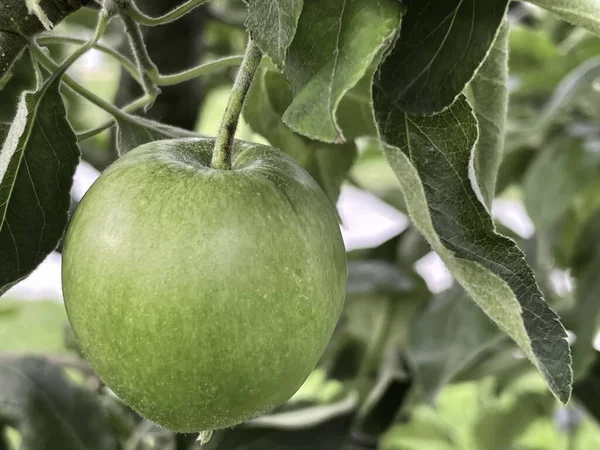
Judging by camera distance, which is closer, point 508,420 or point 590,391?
point 590,391

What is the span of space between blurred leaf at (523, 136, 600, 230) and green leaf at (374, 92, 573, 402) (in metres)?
0.55

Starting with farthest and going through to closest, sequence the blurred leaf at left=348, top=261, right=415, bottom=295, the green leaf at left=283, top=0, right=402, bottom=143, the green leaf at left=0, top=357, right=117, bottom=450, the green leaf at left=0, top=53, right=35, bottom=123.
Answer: the blurred leaf at left=348, top=261, right=415, bottom=295
the green leaf at left=0, top=357, right=117, bottom=450
the green leaf at left=0, top=53, right=35, bottom=123
the green leaf at left=283, top=0, right=402, bottom=143

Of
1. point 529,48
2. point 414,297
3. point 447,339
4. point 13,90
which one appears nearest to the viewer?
point 13,90

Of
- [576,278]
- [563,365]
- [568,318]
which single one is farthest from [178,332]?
[576,278]

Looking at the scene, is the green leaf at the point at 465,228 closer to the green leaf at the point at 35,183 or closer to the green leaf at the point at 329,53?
the green leaf at the point at 329,53

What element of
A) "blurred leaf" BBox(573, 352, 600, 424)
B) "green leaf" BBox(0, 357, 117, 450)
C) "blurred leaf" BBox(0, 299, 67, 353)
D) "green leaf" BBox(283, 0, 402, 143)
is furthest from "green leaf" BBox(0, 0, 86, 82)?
"blurred leaf" BBox(0, 299, 67, 353)

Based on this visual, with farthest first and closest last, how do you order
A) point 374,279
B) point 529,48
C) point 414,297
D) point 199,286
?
point 529,48
point 414,297
point 374,279
point 199,286

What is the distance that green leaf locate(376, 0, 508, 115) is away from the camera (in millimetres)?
314

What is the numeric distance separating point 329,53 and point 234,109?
0.16 feet

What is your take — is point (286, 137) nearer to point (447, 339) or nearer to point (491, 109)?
point (491, 109)

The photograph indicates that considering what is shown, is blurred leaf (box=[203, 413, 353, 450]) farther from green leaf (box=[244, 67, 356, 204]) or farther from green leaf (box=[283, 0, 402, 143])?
green leaf (box=[283, 0, 402, 143])

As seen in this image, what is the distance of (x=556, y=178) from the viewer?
87cm

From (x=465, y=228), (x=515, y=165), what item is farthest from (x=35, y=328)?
(x=465, y=228)

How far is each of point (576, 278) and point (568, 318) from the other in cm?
12
